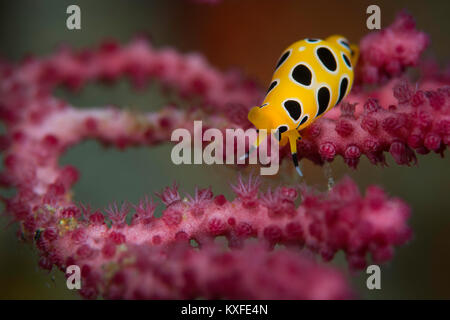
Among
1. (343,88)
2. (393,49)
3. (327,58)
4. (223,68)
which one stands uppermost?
(223,68)

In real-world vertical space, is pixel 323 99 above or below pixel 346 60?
below

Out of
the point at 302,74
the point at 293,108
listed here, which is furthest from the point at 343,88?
the point at 293,108

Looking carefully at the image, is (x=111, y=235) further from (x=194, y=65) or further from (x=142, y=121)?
(x=194, y=65)

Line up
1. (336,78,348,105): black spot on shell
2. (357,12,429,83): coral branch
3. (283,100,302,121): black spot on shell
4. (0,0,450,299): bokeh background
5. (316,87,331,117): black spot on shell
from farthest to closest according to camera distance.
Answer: (0,0,450,299): bokeh background, (357,12,429,83): coral branch, (336,78,348,105): black spot on shell, (316,87,331,117): black spot on shell, (283,100,302,121): black spot on shell

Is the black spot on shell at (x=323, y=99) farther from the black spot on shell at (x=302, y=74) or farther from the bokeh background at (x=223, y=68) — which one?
the bokeh background at (x=223, y=68)

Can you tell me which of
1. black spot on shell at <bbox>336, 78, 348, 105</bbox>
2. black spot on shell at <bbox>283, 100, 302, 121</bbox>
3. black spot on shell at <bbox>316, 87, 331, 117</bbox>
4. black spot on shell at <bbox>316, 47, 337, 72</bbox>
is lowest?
black spot on shell at <bbox>283, 100, 302, 121</bbox>

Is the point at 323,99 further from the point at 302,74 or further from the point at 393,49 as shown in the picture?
the point at 393,49

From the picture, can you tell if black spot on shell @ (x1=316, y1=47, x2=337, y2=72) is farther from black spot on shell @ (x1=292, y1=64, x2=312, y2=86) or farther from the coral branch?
the coral branch

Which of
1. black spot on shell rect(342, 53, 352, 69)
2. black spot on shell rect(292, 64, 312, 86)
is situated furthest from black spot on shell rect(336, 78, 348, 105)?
black spot on shell rect(292, 64, 312, 86)
